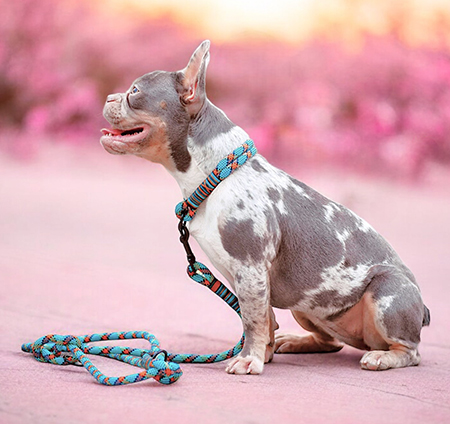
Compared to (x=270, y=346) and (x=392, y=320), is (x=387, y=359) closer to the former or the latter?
(x=392, y=320)

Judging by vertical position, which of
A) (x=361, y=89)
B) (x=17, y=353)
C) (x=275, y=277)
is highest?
(x=361, y=89)

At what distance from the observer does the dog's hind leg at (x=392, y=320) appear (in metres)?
2.90

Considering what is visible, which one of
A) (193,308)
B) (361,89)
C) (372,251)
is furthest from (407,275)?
(361,89)

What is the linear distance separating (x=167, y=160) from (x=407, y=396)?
123cm

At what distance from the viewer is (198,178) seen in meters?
2.89

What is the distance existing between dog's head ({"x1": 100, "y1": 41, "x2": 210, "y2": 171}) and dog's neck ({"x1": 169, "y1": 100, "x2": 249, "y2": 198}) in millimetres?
25

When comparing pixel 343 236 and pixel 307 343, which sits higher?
pixel 343 236

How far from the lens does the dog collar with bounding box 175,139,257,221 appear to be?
9.22ft

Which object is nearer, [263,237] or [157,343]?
[263,237]

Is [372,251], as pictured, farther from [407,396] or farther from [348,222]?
[407,396]

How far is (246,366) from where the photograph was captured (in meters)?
2.75

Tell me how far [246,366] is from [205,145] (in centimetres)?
84

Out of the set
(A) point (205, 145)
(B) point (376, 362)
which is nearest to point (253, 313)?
(B) point (376, 362)

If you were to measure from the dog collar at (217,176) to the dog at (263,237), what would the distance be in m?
0.03
